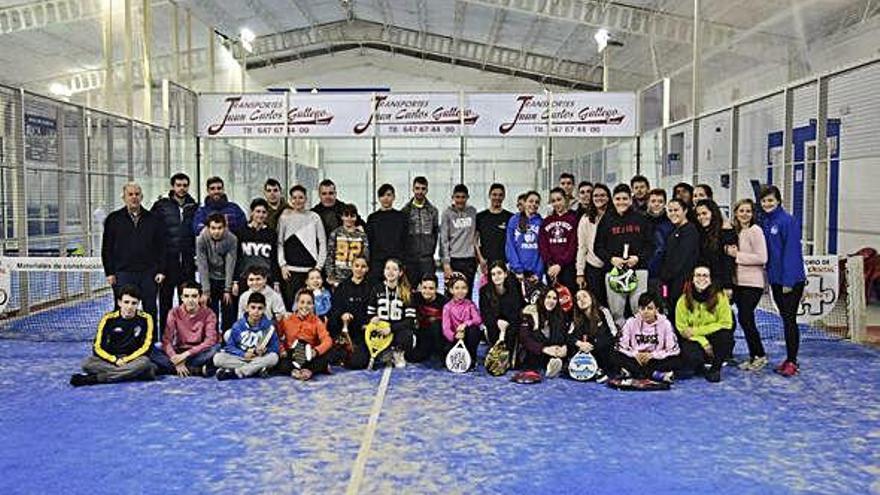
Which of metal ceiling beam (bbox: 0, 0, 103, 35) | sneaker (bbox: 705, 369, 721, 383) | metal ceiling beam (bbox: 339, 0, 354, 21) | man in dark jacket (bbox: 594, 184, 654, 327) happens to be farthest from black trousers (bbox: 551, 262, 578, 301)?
metal ceiling beam (bbox: 339, 0, 354, 21)

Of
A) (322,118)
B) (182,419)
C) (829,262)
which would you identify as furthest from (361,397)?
(322,118)

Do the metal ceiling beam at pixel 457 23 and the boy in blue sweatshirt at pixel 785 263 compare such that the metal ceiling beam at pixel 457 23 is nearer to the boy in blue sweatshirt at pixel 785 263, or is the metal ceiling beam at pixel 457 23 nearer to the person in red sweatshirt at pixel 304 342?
the boy in blue sweatshirt at pixel 785 263

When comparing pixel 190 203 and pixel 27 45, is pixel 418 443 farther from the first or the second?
pixel 27 45

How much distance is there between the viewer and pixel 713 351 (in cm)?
691

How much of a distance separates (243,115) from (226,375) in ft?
25.2

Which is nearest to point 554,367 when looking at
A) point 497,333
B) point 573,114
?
point 497,333

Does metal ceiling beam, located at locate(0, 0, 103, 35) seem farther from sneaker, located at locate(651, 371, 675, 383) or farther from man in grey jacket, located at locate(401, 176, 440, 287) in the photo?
sneaker, located at locate(651, 371, 675, 383)

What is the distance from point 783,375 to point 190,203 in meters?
5.47

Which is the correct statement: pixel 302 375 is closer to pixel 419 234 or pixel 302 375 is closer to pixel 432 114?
pixel 419 234

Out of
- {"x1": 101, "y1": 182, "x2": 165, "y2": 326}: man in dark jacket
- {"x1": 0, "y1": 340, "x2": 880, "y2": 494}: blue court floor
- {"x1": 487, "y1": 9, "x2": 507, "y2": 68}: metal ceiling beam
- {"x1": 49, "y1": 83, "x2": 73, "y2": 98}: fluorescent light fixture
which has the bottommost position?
{"x1": 0, "y1": 340, "x2": 880, "y2": 494}: blue court floor

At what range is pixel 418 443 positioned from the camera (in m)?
4.98

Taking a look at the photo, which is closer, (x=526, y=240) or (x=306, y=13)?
(x=526, y=240)

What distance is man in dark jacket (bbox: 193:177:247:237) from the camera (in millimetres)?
7773

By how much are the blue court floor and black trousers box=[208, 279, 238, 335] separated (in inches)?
43.5
